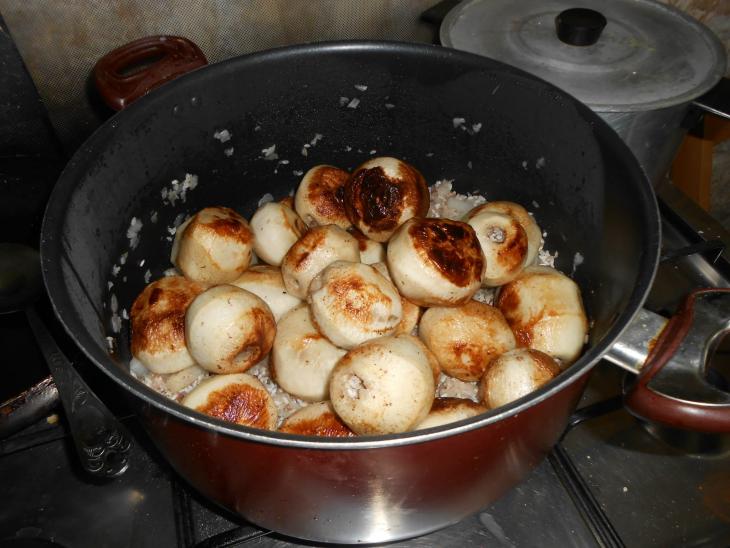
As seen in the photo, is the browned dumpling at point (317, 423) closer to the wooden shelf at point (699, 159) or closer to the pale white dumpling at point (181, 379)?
the pale white dumpling at point (181, 379)

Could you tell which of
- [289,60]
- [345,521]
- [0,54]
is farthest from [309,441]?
[0,54]

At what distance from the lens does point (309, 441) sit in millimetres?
604

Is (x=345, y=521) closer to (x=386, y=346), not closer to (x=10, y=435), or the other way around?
(x=386, y=346)

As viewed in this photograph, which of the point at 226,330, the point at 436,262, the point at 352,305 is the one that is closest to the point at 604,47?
the point at 436,262

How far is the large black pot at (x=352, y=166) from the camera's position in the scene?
2.27 ft

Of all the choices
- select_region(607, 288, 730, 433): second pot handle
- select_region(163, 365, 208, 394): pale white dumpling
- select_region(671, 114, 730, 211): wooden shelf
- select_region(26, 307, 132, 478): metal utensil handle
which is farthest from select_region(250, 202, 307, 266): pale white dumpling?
select_region(671, 114, 730, 211): wooden shelf

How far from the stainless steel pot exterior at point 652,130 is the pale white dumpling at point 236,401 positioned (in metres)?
0.76

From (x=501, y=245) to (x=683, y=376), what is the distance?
377 millimetres

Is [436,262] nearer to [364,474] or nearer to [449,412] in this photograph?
[449,412]

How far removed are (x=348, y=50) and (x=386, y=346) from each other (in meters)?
0.55

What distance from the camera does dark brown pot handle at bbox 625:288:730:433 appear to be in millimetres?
696

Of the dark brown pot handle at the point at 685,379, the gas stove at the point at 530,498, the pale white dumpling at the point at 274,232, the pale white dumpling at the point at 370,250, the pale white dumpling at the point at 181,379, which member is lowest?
the gas stove at the point at 530,498

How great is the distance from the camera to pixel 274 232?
1.12 metres

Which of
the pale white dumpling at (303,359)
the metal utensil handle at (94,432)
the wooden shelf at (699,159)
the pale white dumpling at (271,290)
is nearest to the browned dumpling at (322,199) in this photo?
the pale white dumpling at (271,290)
